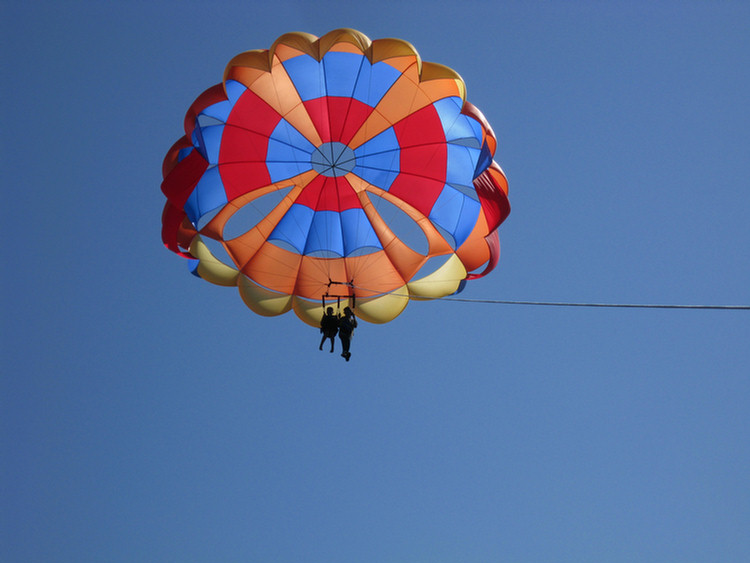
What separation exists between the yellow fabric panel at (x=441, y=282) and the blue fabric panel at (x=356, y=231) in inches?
36.8

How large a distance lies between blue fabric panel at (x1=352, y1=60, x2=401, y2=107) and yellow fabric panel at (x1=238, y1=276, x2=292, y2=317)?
3.15 metres

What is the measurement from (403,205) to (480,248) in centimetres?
132

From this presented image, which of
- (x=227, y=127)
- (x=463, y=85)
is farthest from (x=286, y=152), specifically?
(x=463, y=85)

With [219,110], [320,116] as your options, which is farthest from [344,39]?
[219,110]

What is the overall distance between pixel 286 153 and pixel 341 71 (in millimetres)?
1471

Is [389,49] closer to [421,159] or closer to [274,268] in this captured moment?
[421,159]

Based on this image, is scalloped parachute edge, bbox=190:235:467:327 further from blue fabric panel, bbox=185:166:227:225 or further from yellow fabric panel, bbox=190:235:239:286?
blue fabric panel, bbox=185:166:227:225

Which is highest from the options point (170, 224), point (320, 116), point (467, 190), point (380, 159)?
point (320, 116)

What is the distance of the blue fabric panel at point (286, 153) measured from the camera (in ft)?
40.2

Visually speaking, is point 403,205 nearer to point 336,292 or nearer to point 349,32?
point 336,292

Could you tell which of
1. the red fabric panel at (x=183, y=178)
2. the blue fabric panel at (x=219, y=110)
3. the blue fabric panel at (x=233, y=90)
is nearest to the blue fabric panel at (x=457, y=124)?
the blue fabric panel at (x=233, y=90)

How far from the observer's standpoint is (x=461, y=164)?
1208 cm

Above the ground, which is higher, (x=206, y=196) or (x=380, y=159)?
(x=380, y=159)

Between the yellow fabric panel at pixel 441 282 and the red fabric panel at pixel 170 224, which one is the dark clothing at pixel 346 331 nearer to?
the yellow fabric panel at pixel 441 282
